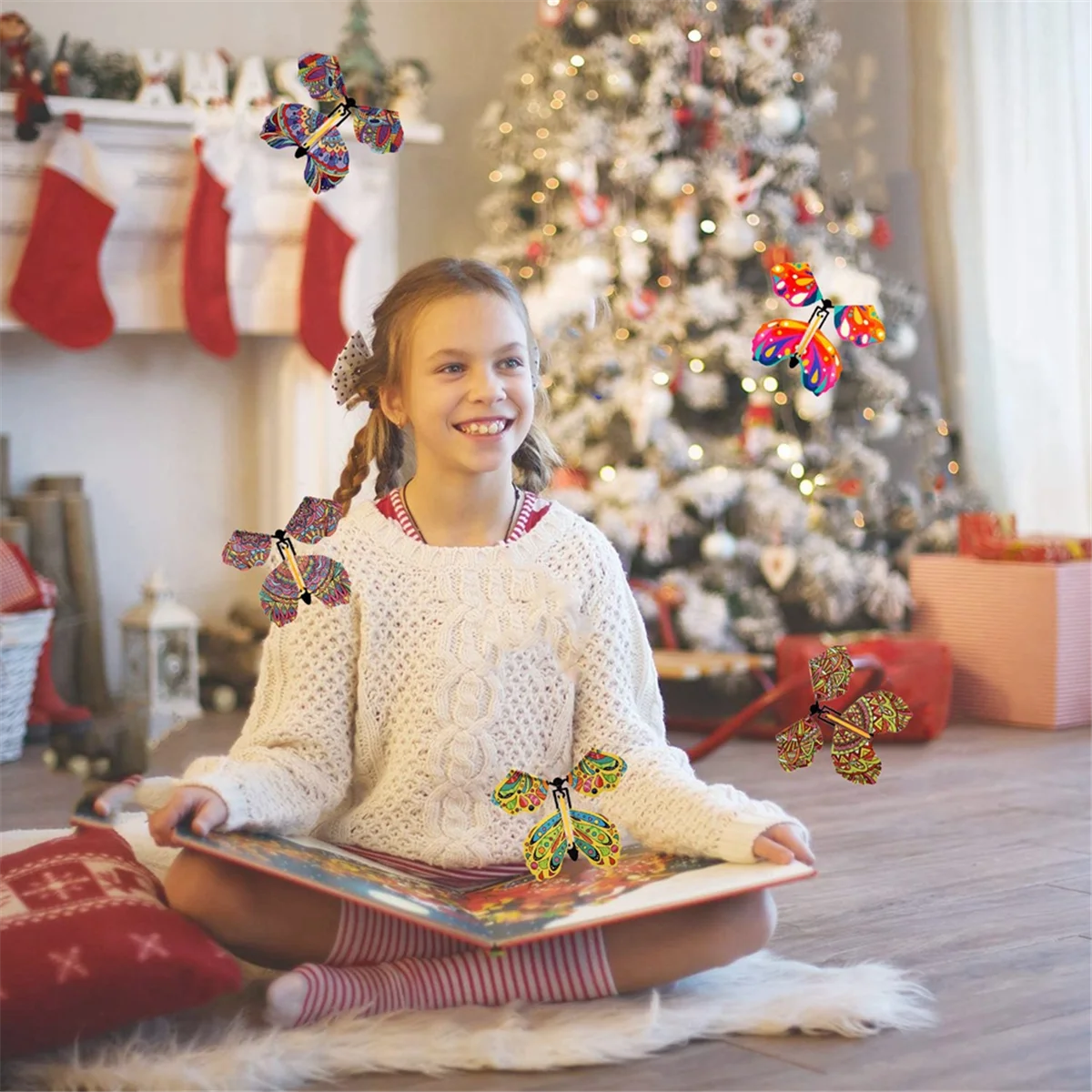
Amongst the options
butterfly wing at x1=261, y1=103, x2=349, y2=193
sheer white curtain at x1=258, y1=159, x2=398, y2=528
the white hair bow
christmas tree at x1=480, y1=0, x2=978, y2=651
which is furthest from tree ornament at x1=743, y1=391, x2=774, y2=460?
butterfly wing at x1=261, y1=103, x2=349, y2=193

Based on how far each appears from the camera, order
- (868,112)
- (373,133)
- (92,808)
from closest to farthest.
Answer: (373,133), (92,808), (868,112)

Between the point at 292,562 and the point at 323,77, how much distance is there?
36 centimetres

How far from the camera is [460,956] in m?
1.50

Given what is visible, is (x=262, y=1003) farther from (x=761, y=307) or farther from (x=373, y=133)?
(x=761, y=307)

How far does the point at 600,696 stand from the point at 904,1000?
40 centimetres

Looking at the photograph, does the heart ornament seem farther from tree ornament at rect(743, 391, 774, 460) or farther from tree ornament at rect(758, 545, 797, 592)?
tree ornament at rect(758, 545, 797, 592)

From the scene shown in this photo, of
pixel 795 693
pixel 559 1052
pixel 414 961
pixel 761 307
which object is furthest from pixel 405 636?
pixel 761 307

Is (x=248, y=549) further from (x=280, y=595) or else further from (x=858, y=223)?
(x=858, y=223)

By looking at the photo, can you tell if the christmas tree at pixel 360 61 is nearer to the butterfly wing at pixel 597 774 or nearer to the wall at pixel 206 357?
the wall at pixel 206 357

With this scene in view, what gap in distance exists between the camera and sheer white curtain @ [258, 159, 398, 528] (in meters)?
3.63

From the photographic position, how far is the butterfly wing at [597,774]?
137cm

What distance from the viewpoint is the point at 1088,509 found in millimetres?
3582

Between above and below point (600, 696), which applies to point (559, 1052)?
below

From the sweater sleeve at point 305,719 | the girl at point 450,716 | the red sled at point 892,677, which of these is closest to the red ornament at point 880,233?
the red sled at point 892,677
